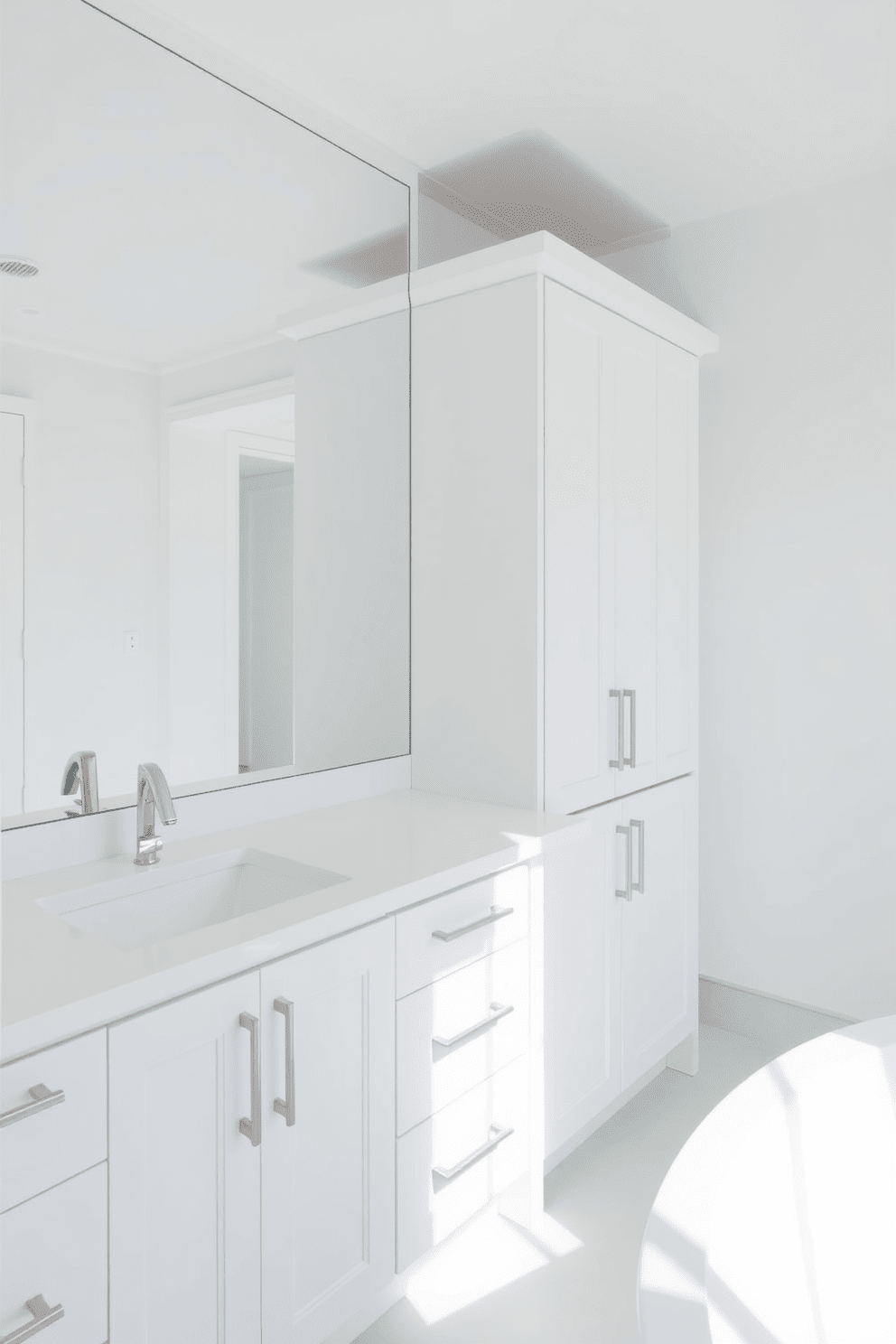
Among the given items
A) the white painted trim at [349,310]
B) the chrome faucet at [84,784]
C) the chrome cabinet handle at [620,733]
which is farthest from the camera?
the chrome cabinet handle at [620,733]

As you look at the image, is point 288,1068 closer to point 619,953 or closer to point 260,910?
point 260,910

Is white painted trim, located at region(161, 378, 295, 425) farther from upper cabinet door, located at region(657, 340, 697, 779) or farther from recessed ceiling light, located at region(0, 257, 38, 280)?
upper cabinet door, located at region(657, 340, 697, 779)

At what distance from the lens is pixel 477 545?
6.91 feet

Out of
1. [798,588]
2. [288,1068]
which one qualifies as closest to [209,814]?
[288,1068]

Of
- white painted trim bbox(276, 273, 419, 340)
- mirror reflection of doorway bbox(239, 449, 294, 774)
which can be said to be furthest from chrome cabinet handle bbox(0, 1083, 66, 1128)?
white painted trim bbox(276, 273, 419, 340)

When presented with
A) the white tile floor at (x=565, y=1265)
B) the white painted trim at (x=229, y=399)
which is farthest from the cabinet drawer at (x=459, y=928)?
the white painted trim at (x=229, y=399)

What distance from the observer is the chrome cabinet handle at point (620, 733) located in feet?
7.29

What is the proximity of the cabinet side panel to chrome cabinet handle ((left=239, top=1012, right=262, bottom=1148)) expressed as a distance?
0.93 metres

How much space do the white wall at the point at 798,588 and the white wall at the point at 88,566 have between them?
Answer: 1.79 metres

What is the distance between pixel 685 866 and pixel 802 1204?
1305 millimetres

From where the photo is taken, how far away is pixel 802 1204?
50.7 inches

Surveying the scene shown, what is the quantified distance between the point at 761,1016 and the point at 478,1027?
57.8 inches

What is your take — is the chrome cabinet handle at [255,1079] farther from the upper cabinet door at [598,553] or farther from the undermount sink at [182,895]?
the upper cabinet door at [598,553]

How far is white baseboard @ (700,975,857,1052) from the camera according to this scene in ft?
8.66
